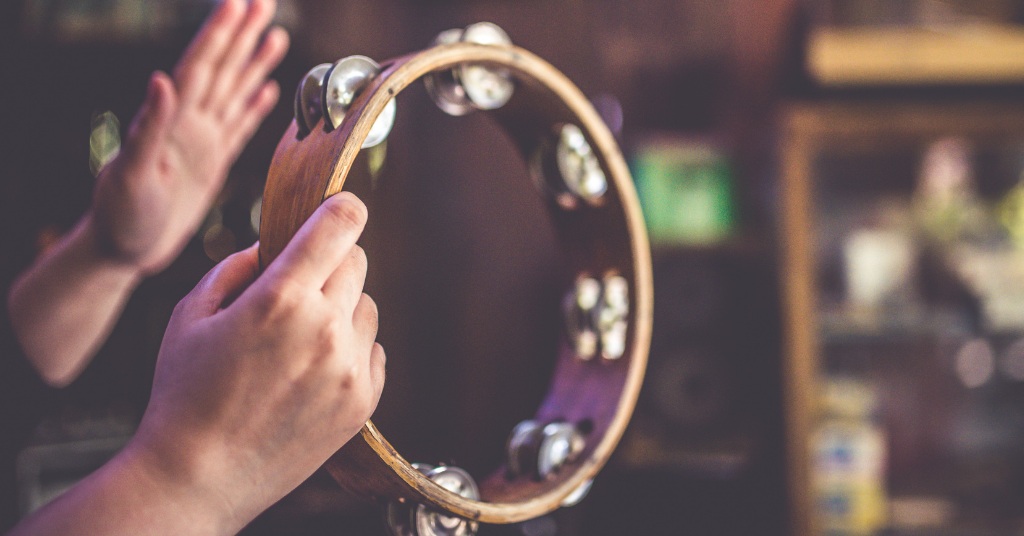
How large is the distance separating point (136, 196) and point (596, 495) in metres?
1.62

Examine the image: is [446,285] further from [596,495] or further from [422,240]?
[596,495]

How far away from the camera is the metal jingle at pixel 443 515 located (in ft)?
1.99

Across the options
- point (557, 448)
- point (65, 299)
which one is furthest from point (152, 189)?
point (557, 448)

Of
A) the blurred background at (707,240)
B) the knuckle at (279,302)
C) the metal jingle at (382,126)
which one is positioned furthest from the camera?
the blurred background at (707,240)

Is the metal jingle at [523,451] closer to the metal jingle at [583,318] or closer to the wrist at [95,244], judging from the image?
the metal jingle at [583,318]

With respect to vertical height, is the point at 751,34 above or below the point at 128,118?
above

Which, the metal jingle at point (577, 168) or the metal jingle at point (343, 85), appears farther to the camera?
the metal jingle at point (577, 168)

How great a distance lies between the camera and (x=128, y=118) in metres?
1.85

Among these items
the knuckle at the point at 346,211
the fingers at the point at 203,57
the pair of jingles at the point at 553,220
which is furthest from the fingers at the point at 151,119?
the knuckle at the point at 346,211

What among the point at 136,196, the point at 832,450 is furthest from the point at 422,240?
the point at 832,450

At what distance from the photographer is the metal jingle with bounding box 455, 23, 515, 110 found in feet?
2.25

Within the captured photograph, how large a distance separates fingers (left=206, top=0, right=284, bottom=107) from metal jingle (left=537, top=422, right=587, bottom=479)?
0.77 metres

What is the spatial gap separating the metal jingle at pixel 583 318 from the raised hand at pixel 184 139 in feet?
2.12

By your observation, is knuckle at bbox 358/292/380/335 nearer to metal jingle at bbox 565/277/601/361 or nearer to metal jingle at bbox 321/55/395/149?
metal jingle at bbox 321/55/395/149
